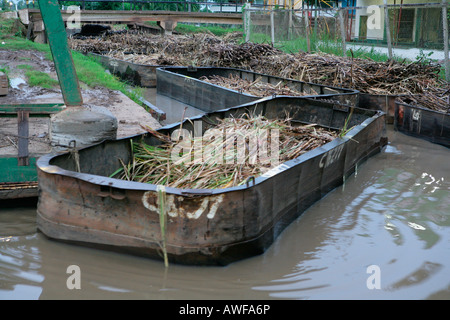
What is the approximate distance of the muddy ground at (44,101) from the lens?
6.65 m

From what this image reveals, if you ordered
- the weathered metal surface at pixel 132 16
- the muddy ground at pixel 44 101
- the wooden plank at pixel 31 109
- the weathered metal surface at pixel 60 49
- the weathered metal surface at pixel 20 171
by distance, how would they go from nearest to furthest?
1. the weathered metal surface at pixel 60 49
2. the weathered metal surface at pixel 20 171
3. the wooden plank at pixel 31 109
4. the muddy ground at pixel 44 101
5. the weathered metal surface at pixel 132 16

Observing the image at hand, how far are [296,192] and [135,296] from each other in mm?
2232

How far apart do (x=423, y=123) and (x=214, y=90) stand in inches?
170

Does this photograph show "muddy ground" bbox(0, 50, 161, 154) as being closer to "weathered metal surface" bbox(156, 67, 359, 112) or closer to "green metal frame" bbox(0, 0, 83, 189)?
"green metal frame" bbox(0, 0, 83, 189)

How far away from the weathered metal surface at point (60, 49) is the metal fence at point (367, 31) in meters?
9.51

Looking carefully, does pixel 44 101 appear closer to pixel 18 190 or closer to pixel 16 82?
pixel 16 82

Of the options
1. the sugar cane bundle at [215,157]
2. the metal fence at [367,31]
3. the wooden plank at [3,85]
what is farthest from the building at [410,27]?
the wooden plank at [3,85]

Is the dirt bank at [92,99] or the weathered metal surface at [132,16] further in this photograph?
the weathered metal surface at [132,16]

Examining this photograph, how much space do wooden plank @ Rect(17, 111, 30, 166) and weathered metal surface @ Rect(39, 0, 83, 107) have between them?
2.24ft

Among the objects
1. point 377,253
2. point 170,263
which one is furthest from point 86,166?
point 377,253

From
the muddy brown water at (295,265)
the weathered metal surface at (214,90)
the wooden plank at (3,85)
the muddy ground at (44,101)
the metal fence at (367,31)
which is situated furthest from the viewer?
the metal fence at (367,31)

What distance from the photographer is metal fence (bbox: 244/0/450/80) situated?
15172mm

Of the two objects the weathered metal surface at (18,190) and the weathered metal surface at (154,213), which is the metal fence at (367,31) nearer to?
the weathered metal surface at (154,213)

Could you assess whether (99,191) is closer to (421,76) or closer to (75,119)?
→ (75,119)
